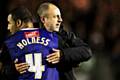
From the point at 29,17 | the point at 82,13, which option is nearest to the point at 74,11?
the point at 82,13

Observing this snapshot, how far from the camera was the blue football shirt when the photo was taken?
5086 millimetres

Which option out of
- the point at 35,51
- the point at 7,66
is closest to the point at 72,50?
the point at 35,51

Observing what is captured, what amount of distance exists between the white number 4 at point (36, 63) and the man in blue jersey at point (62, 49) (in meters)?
0.07

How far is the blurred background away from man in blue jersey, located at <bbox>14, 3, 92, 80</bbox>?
3475 millimetres

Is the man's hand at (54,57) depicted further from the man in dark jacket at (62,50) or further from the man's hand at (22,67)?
the man's hand at (22,67)

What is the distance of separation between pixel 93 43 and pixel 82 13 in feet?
2.04

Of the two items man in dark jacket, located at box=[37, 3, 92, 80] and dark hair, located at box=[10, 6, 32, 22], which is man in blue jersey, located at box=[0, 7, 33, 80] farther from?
man in dark jacket, located at box=[37, 3, 92, 80]

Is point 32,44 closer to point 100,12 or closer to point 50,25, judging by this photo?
point 50,25

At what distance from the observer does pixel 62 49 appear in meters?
5.18

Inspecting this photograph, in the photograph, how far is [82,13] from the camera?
32.2ft

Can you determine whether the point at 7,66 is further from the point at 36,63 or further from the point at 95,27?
→ the point at 95,27

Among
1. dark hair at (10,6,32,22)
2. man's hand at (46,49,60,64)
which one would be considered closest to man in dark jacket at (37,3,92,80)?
man's hand at (46,49,60,64)

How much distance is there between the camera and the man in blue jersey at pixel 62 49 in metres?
5.13

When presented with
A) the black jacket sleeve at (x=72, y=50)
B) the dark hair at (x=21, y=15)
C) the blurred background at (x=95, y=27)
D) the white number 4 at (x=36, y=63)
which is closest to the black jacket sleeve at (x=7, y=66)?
the white number 4 at (x=36, y=63)
